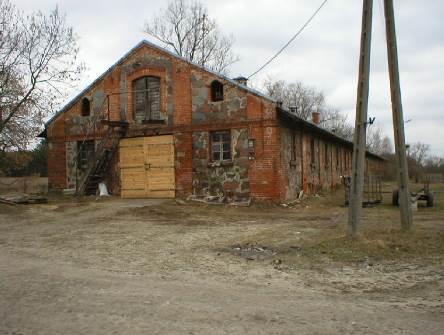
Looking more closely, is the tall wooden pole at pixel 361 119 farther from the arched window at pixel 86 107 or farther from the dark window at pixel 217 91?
the arched window at pixel 86 107

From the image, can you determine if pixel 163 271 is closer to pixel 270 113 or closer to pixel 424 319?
pixel 424 319

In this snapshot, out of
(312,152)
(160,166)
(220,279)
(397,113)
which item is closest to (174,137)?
(160,166)

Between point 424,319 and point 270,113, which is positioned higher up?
point 270,113

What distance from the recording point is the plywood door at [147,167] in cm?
1828

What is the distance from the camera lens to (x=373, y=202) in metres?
17.5

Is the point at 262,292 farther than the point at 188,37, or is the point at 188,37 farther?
the point at 188,37

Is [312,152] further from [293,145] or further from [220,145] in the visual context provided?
[220,145]

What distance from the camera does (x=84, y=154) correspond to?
20.6 m

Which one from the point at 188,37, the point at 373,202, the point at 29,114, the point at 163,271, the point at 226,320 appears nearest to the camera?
the point at 226,320

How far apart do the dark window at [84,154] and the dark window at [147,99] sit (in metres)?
2.94

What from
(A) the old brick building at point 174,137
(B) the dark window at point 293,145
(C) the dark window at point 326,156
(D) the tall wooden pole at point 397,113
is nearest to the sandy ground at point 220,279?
(D) the tall wooden pole at point 397,113

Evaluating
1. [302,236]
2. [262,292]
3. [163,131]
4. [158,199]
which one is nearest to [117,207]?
[158,199]

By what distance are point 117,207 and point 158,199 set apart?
8.08ft

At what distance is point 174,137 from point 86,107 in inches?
209
